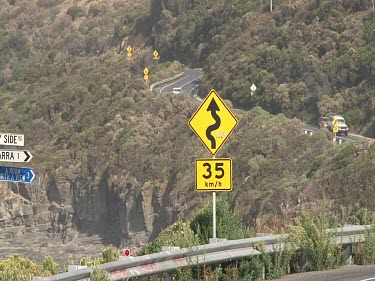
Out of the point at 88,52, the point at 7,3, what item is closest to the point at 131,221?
the point at 88,52

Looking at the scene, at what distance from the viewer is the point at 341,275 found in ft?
50.2

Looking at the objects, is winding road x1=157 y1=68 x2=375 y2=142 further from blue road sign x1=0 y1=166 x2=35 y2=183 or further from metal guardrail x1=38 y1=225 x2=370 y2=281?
blue road sign x1=0 y1=166 x2=35 y2=183

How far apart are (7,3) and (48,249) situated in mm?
75683

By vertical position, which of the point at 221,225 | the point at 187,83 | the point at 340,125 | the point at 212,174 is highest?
the point at 187,83

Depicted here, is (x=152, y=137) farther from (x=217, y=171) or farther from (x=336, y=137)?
(x=217, y=171)

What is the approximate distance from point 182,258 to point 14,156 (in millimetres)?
2679

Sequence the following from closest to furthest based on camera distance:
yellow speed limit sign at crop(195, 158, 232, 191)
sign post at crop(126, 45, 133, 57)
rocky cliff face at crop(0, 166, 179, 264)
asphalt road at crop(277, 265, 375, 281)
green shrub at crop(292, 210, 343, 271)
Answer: asphalt road at crop(277, 265, 375, 281), green shrub at crop(292, 210, 343, 271), yellow speed limit sign at crop(195, 158, 232, 191), rocky cliff face at crop(0, 166, 179, 264), sign post at crop(126, 45, 133, 57)

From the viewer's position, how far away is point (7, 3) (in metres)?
146

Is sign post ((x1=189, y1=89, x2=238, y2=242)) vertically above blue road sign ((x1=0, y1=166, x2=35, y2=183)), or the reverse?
sign post ((x1=189, y1=89, x2=238, y2=242))

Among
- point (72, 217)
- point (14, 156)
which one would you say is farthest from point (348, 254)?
point (72, 217)

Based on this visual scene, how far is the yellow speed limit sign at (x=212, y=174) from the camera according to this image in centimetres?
1611

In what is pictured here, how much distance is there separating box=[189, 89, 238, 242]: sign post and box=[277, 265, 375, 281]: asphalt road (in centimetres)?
162

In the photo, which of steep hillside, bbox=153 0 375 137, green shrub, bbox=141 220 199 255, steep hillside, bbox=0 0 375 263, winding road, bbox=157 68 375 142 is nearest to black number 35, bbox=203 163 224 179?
green shrub, bbox=141 220 199 255

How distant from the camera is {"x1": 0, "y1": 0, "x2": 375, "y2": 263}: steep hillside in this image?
5544 cm
